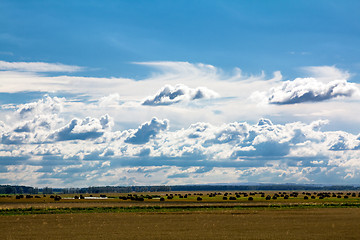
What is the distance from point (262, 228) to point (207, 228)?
5.57 metres

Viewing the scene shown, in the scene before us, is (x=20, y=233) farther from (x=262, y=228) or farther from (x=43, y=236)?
(x=262, y=228)

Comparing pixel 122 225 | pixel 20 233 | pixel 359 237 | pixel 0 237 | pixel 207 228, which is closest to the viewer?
pixel 359 237

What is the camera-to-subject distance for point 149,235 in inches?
1660

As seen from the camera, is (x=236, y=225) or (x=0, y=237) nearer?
(x=0, y=237)

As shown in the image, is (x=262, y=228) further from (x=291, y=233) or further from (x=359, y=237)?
(x=359, y=237)

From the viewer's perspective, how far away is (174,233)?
43594mm

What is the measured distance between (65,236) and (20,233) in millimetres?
5840

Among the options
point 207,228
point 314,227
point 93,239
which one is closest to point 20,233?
point 93,239

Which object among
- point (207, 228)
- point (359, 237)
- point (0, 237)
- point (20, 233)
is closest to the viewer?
point (359, 237)

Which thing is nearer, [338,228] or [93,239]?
Result: [93,239]

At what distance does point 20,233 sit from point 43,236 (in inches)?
166

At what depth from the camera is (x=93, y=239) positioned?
39.9 metres

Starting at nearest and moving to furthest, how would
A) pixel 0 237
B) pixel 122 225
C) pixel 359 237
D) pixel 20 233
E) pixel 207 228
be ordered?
pixel 359 237, pixel 0 237, pixel 20 233, pixel 207 228, pixel 122 225

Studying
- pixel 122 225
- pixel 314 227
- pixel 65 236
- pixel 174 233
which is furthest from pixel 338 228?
pixel 65 236
